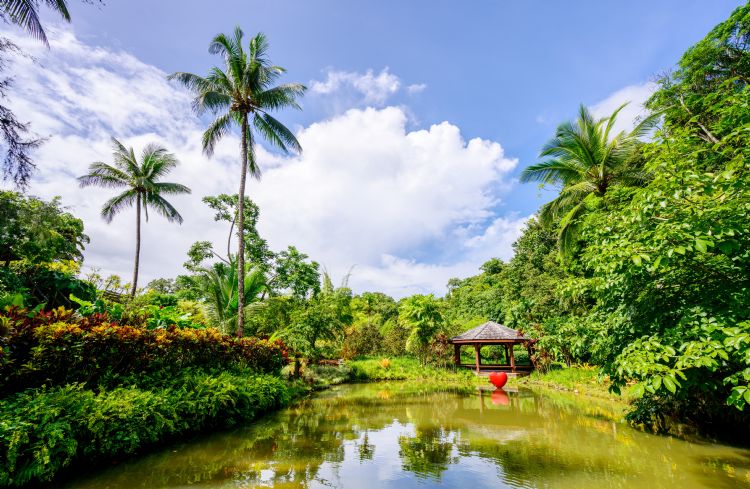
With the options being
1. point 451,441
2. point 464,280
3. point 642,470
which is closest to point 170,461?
point 451,441

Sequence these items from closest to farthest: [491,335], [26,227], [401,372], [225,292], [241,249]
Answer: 1. [26,227]
2. [241,249]
3. [225,292]
4. [491,335]
5. [401,372]

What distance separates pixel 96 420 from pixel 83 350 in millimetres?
1193

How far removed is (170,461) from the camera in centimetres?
502

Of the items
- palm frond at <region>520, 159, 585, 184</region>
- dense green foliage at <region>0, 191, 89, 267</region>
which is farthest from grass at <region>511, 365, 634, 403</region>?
dense green foliage at <region>0, 191, 89, 267</region>

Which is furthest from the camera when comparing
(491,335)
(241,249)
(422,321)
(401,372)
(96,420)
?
(422,321)

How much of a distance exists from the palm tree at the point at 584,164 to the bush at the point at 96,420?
39.2 ft

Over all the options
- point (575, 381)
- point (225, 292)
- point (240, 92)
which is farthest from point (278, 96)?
point (575, 381)

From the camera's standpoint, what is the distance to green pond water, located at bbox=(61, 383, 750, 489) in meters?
4.29

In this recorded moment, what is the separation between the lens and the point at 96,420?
451 centimetres

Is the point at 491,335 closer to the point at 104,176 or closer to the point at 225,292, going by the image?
the point at 225,292

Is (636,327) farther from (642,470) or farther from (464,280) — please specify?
(464,280)

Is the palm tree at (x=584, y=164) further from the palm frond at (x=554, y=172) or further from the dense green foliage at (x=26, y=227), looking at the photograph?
the dense green foliage at (x=26, y=227)

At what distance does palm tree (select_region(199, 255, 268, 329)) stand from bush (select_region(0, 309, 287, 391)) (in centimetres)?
711

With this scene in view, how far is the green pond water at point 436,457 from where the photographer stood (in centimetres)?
429
